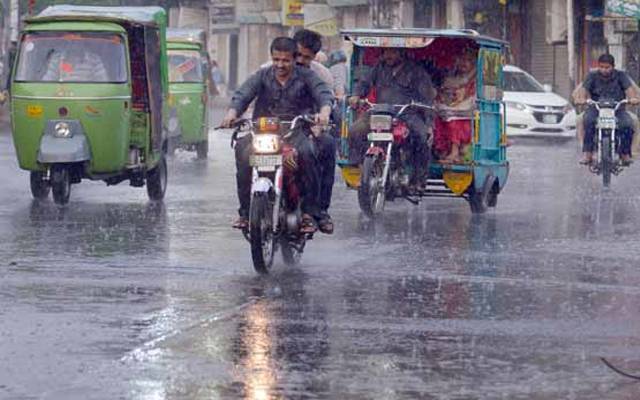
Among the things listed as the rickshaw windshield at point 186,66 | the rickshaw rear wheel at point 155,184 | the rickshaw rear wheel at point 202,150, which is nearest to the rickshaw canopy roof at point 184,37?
the rickshaw windshield at point 186,66

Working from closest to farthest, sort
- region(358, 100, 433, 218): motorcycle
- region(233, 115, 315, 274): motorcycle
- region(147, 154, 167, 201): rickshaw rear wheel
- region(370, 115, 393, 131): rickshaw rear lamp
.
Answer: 1. region(233, 115, 315, 274): motorcycle
2. region(358, 100, 433, 218): motorcycle
3. region(370, 115, 393, 131): rickshaw rear lamp
4. region(147, 154, 167, 201): rickshaw rear wheel

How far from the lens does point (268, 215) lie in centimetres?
1180

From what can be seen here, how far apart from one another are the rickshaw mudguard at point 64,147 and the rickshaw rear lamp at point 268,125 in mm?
5845

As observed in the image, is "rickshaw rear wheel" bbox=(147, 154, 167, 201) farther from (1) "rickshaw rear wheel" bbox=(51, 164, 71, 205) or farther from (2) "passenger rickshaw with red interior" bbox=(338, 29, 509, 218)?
(2) "passenger rickshaw with red interior" bbox=(338, 29, 509, 218)

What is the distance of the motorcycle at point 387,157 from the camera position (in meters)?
16.6

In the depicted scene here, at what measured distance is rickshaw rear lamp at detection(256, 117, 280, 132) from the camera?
1178cm

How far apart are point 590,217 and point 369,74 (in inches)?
98.3

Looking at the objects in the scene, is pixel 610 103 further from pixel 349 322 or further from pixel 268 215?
pixel 349 322

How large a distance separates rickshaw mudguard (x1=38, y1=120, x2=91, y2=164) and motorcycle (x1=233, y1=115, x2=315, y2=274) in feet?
17.2

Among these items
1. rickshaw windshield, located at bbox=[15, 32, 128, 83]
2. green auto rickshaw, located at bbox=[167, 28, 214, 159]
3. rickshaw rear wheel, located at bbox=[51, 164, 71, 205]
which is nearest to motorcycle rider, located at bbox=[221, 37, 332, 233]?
rickshaw rear wheel, located at bbox=[51, 164, 71, 205]

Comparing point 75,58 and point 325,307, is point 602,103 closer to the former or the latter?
point 75,58

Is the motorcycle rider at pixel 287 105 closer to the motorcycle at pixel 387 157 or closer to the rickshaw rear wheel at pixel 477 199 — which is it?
the motorcycle at pixel 387 157

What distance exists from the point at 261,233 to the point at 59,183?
641 cm

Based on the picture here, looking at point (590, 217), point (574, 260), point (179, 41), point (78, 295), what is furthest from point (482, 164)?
point (179, 41)
